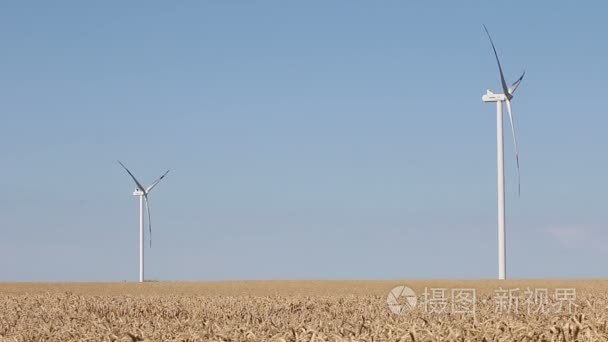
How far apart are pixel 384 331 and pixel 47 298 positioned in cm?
2471

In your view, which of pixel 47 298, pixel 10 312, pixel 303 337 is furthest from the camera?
pixel 47 298

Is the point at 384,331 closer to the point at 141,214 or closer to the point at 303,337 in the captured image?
the point at 303,337

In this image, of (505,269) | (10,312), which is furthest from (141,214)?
(10,312)

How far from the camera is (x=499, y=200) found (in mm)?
53031

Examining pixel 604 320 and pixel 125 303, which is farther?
pixel 125 303

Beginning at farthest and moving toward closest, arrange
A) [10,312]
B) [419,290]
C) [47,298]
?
[419,290] < [47,298] < [10,312]

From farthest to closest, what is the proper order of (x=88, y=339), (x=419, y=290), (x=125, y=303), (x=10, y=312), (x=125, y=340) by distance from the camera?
(x=419, y=290), (x=125, y=303), (x=10, y=312), (x=88, y=339), (x=125, y=340)

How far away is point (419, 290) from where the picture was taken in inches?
1825

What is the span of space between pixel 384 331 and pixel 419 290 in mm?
37550

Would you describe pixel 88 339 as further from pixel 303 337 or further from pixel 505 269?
pixel 505 269

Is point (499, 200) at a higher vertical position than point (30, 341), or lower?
higher

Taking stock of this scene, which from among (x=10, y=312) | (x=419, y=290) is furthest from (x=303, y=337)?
(x=419, y=290)

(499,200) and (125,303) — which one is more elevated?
(499,200)

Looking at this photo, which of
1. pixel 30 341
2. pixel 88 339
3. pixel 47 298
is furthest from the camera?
pixel 47 298
